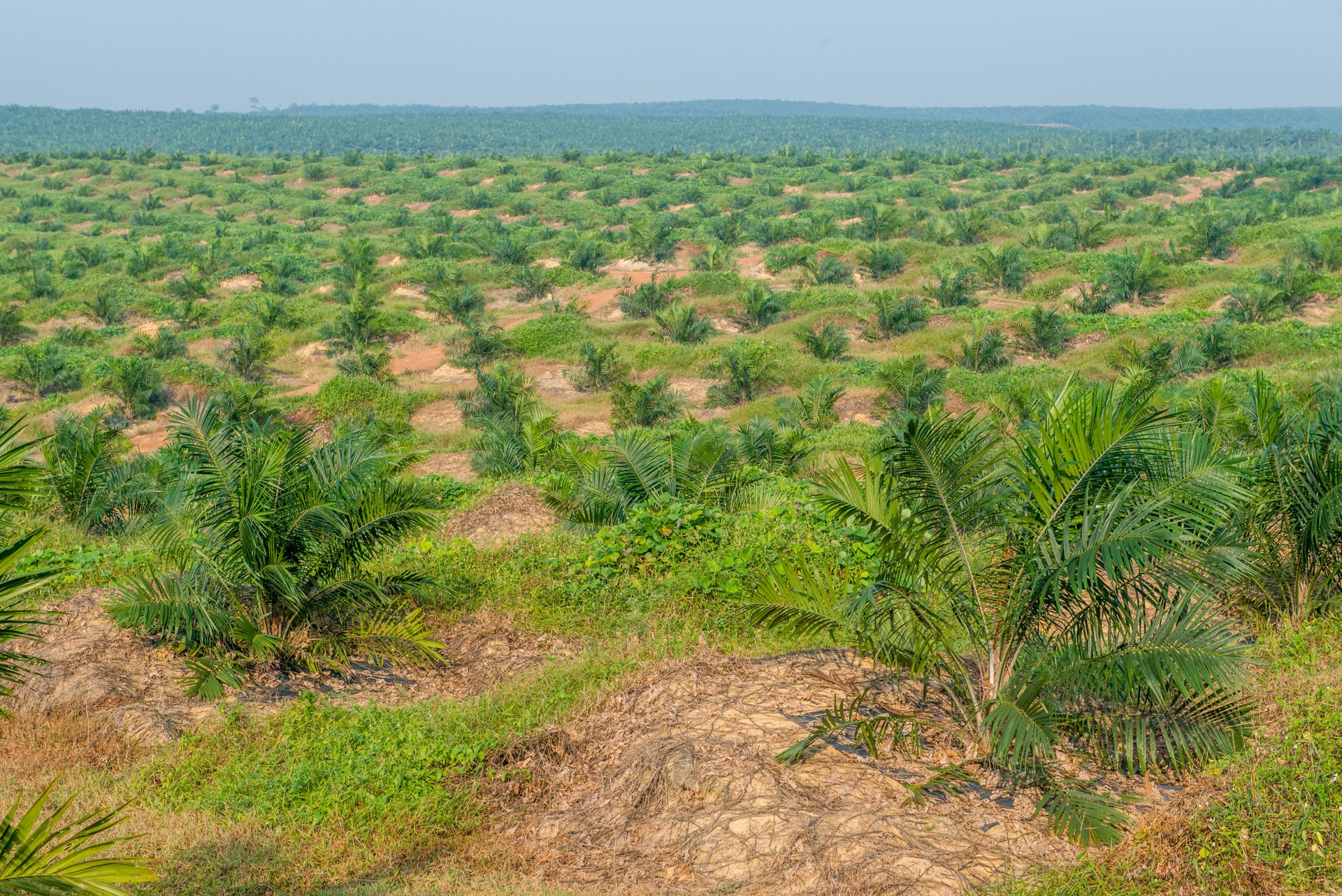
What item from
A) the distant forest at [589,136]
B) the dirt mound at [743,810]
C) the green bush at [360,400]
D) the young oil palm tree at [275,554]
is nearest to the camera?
the dirt mound at [743,810]

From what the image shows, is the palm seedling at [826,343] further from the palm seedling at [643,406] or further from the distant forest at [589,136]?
the distant forest at [589,136]

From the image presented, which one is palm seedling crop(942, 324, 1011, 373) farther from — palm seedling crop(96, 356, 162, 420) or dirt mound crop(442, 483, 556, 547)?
palm seedling crop(96, 356, 162, 420)

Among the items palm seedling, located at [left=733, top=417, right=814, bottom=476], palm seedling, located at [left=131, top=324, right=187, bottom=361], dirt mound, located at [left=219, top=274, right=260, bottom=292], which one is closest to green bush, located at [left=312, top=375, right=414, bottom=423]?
palm seedling, located at [left=131, top=324, right=187, bottom=361]

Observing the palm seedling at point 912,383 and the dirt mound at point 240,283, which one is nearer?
the palm seedling at point 912,383

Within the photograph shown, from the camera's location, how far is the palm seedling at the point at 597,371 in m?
21.1

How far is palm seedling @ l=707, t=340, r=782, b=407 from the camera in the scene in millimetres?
19578

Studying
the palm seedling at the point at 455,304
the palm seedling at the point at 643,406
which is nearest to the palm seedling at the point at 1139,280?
the palm seedling at the point at 643,406

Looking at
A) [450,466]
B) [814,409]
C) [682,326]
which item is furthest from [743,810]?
[682,326]

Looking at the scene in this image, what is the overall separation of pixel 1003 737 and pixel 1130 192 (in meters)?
48.4

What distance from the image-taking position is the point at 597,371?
21125 mm

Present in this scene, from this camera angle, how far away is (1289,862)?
13.1 feet

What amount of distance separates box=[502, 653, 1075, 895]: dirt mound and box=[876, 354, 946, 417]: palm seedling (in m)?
11.6

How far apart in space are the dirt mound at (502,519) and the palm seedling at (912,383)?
27.0 ft

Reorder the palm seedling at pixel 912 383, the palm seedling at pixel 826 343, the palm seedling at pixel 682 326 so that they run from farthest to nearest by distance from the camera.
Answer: the palm seedling at pixel 682 326 → the palm seedling at pixel 826 343 → the palm seedling at pixel 912 383
